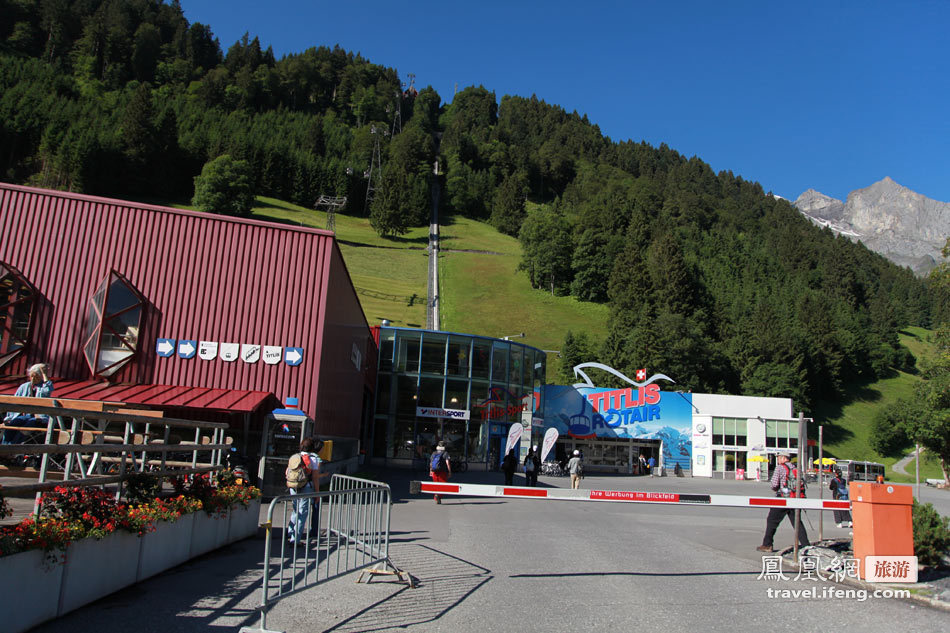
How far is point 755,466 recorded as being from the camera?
45.8 metres

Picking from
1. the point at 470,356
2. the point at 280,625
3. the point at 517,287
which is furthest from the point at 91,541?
the point at 517,287

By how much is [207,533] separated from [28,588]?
3.68 meters

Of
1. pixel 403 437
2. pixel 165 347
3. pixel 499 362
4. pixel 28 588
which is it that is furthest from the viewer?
pixel 499 362

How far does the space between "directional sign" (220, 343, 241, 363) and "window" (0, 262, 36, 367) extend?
477 centimetres

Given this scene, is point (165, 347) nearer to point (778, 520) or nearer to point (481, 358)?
point (778, 520)

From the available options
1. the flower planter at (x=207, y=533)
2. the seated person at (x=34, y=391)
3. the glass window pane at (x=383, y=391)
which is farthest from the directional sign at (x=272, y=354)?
the glass window pane at (x=383, y=391)

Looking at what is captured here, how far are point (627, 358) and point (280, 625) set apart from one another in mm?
58980

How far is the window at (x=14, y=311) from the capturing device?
16781 mm

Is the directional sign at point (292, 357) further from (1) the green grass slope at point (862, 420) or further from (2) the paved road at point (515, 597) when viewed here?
(1) the green grass slope at point (862, 420)

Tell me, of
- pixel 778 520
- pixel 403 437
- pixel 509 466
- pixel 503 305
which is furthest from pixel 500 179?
pixel 778 520

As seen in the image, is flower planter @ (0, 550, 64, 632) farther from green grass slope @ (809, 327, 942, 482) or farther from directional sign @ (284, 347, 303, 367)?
green grass slope @ (809, 327, 942, 482)

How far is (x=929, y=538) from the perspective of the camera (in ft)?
28.9

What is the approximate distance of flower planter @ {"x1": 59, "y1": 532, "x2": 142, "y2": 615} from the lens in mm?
5539

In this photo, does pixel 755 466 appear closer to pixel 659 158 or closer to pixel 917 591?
pixel 917 591
